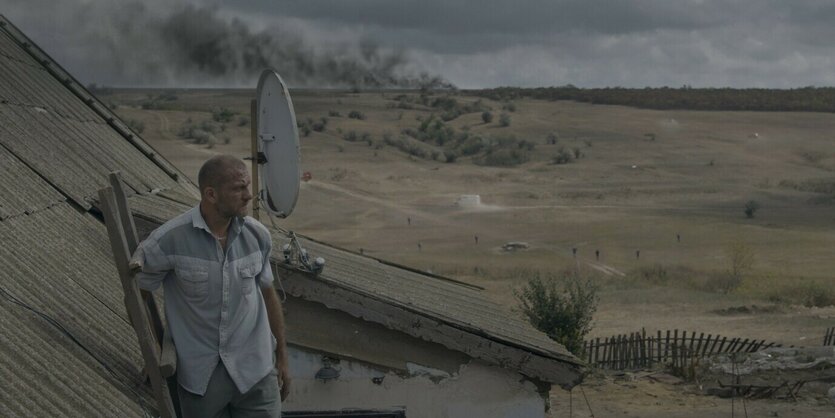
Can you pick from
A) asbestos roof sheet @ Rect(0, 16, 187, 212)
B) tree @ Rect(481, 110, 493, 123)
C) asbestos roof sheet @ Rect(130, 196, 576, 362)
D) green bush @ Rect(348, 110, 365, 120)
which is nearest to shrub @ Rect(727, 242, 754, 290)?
asbestos roof sheet @ Rect(130, 196, 576, 362)

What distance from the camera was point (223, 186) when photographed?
4617 millimetres

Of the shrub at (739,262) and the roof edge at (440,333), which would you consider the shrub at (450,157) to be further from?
the roof edge at (440,333)

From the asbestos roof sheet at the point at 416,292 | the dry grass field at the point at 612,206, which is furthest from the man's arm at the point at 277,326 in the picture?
the dry grass field at the point at 612,206

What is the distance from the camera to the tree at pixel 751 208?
5238cm

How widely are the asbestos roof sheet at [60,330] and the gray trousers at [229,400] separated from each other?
0.26 metres

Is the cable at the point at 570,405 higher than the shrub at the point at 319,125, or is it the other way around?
the cable at the point at 570,405

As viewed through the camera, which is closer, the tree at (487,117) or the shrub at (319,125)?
the shrub at (319,125)

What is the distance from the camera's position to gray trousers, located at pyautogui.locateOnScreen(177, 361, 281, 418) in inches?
182

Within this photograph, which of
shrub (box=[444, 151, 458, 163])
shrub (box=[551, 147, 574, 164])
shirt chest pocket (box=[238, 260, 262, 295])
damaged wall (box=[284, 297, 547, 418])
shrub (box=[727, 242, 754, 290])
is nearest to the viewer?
shirt chest pocket (box=[238, 260, 262, 295])

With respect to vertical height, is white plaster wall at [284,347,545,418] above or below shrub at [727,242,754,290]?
above

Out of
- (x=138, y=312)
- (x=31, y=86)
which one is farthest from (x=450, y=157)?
(x=138, y=312)

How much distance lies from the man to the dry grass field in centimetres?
1161

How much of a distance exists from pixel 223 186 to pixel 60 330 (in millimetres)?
1142

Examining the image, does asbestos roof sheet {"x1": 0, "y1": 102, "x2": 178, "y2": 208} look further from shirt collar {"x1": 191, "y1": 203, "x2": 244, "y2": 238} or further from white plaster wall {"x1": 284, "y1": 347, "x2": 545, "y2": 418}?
shirt collar {"x1": 191, "y1": 203, "x2": 244, "y2": 238}
